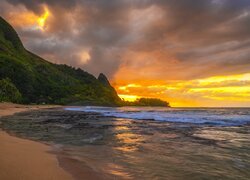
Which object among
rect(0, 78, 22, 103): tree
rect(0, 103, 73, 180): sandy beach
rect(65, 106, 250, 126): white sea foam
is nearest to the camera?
rect(0, 103, 73, 180): sandy beach

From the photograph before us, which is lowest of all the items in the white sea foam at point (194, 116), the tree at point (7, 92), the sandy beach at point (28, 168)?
the sandy beach at point (28, 168)

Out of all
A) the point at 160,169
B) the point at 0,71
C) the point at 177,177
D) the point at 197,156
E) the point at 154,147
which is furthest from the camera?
the point at 0,71

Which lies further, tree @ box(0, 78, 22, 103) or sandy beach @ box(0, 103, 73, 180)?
tree @ box(0, 78, 22, 103)

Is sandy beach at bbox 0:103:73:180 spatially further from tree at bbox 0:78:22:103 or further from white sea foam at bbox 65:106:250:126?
tree at bbox 0:78:22:103

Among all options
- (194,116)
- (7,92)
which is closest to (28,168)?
(194,116)

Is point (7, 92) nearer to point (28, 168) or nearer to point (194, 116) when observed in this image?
point (194, 116)

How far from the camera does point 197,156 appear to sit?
755 centimetres

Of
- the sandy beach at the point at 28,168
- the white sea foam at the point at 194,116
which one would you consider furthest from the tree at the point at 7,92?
the sandy beach at the point at 28,168

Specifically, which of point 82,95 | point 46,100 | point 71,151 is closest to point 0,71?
point 46,100

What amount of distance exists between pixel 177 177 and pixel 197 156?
2480 mm

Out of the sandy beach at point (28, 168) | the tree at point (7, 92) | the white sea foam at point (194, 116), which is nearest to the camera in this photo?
the sandy beach at point (28, 168)

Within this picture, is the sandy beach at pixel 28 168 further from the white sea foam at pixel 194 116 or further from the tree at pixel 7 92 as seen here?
the tree at pixel 7 92

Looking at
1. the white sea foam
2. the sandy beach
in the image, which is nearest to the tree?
the white sea foam

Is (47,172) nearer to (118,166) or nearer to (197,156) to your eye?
(118,166)
